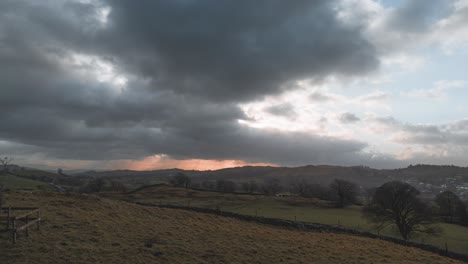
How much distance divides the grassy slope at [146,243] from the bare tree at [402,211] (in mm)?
23222

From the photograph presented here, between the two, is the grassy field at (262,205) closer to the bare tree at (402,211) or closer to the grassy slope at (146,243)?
the bare tree at (402,211)

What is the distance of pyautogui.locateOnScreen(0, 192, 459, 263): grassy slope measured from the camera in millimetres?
19906

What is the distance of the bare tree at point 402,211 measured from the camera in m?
55.9

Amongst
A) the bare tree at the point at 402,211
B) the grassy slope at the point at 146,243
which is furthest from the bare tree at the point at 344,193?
the grassy slope at the point at 146,243

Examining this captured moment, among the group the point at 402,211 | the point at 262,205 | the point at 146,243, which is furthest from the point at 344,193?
the point at 146,243

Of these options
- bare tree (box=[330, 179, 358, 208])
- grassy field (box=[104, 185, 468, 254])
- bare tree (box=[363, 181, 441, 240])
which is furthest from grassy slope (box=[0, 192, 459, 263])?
bare tree (box=[330, 179, 358, 208])

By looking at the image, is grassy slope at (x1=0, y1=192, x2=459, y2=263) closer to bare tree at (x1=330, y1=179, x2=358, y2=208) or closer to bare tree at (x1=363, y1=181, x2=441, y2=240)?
bare tree at (x1=363, y1=181, x2=441, y2=240)

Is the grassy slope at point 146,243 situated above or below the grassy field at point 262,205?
above

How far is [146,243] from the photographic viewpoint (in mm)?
23859

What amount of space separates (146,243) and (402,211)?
5388 cm

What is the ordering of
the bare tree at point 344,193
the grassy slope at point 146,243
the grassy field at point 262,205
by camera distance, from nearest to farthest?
the grassy slope at point 146,243 → the grassy field at point 262,205 → the bare tree at point 344,193

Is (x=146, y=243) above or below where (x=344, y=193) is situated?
above

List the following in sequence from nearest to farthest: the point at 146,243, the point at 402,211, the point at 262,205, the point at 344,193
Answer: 1. the point at 146,243
2. the point at 402,211
3. the point at 262,205
4. the point at 344,193

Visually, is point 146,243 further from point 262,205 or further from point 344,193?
point 344,193
